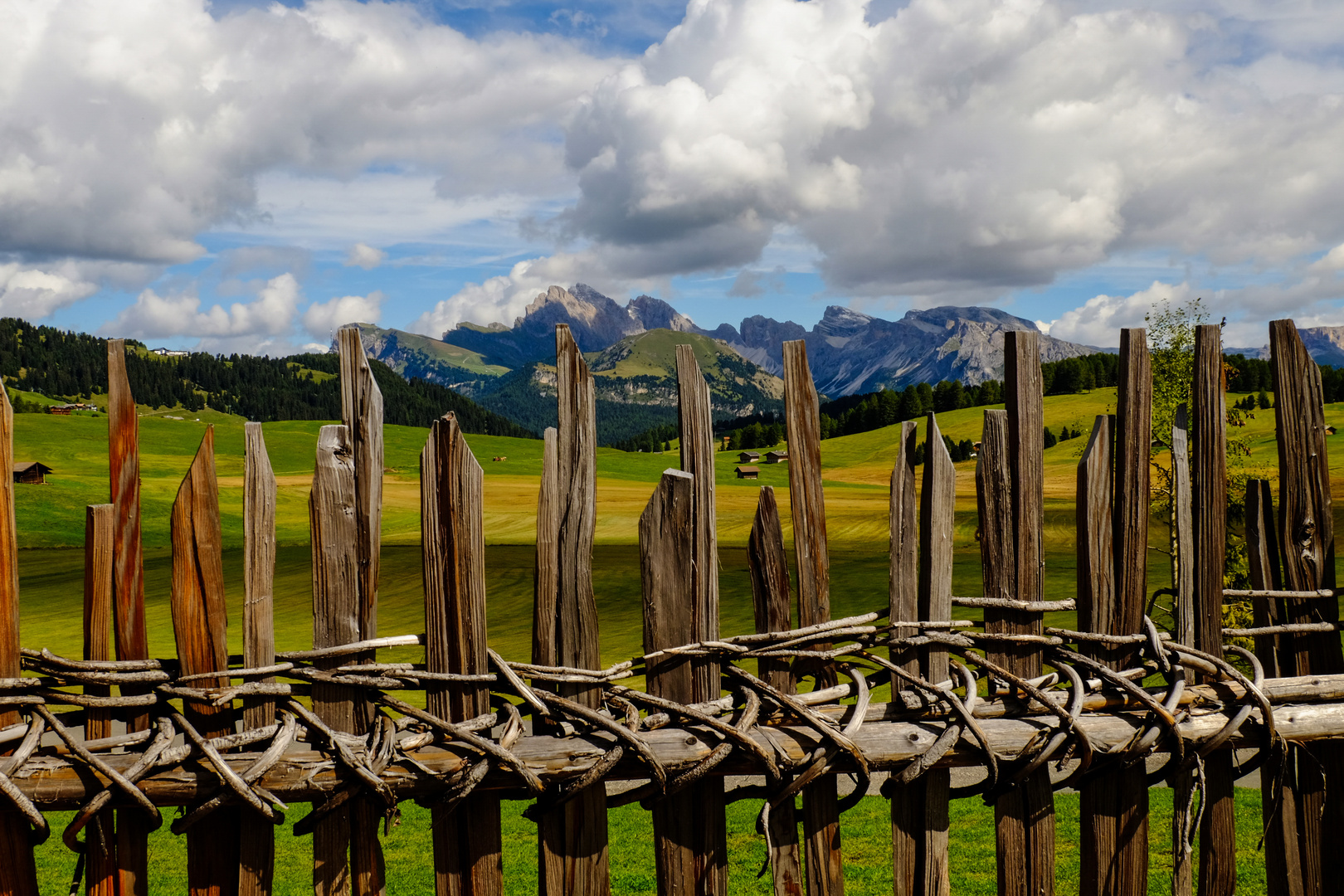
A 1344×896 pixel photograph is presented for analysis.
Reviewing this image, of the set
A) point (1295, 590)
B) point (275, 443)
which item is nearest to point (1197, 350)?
point (1295, 590)

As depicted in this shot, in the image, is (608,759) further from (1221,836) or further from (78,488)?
(78,488)

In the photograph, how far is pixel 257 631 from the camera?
2.79m

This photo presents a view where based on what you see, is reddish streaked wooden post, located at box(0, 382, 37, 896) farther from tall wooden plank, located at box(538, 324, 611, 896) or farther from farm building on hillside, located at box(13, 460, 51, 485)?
farm building on hillside, located at box(13, 460, 51, 485)

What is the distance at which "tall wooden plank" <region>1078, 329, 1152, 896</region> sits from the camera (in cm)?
324

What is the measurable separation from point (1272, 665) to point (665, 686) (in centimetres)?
260

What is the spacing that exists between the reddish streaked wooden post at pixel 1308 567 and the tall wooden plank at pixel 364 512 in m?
3.41

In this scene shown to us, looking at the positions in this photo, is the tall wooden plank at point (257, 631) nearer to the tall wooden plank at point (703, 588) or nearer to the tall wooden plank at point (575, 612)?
the tall wooden plank at point (575, 612)

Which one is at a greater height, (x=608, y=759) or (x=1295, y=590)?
(x=1295, y=590)

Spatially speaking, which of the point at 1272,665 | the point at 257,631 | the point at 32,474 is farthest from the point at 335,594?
the point at 32,474

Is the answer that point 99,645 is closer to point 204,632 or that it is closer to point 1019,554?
point 204,632

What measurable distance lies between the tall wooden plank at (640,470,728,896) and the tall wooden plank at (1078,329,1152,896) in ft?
4.64

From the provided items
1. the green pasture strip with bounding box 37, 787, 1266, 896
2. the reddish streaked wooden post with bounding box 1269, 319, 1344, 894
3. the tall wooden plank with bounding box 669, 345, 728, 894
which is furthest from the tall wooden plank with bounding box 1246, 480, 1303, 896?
the green pasture strip with bounding box 37, 787, 1266, 896

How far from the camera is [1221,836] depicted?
340 centimetres

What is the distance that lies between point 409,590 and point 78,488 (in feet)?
184
